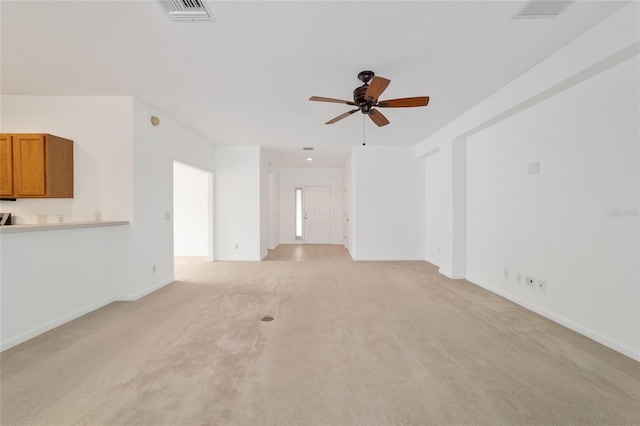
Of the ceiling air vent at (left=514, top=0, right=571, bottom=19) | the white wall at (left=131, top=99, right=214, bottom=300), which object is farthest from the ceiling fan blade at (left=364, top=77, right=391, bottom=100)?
the white wall at (left=131, top=99, right=214, bottom=300)

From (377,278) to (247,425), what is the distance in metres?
3.42

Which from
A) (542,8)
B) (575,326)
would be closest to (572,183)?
(575,326)

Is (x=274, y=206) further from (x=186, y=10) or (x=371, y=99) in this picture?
(x=186, y=10)

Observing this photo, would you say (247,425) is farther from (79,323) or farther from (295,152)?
(295,152)

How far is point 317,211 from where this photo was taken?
9320mm

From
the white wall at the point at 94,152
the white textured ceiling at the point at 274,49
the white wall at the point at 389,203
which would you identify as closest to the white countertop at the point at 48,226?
the white wall at the point at 94,152

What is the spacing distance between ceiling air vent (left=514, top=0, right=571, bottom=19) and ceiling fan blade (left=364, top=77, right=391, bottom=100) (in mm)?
1034

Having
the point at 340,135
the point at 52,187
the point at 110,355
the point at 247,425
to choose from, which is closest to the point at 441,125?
the point at 340,135

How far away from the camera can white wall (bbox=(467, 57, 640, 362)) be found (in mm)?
2148

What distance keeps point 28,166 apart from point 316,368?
4.05 m

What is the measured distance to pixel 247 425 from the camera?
1.45 m

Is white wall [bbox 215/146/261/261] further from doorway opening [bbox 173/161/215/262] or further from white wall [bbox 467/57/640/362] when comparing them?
white wall [bbox 467/57/640/362]

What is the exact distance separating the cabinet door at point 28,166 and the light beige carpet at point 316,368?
171cm

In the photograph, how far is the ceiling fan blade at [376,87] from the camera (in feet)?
7.68
